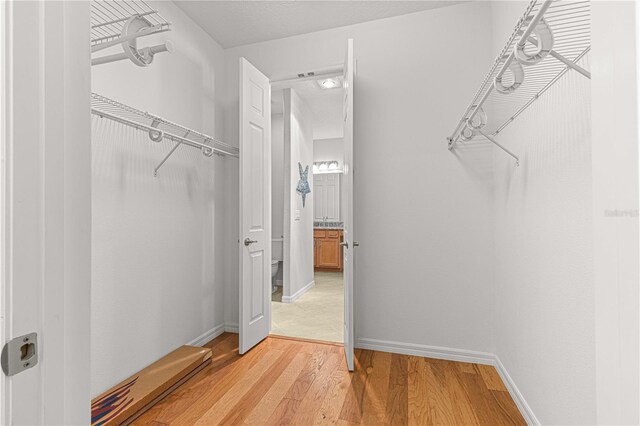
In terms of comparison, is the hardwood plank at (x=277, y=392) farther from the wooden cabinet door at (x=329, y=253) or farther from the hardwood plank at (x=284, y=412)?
the wooden cabinet door at (x=329, y=253)

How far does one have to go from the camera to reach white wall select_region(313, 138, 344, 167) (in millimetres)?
6713

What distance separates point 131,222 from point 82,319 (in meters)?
1.62

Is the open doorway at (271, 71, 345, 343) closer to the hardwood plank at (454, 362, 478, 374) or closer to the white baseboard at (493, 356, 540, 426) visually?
the hardwood plank at (454, 362, 478, 374)

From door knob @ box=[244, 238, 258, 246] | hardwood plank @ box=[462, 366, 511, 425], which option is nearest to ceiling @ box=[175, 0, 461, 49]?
door knob @ box=[244, 238, 258, 246]

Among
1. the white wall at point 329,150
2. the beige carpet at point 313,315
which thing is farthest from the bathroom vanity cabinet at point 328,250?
the white wall at point 329,150

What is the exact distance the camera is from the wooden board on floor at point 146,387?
65.7 inches

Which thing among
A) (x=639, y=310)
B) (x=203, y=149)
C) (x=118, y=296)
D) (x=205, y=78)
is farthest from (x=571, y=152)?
(x=205, y=78)

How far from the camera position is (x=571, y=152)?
1268 millimetres

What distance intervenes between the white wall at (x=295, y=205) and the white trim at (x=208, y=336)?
3.86 ft

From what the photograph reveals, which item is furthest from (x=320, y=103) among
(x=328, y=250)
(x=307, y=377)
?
(x=307, y=377)

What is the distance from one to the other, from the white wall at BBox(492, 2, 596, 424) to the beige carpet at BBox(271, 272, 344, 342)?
1488 millimetres

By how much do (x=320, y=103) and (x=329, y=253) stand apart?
8.94 ft

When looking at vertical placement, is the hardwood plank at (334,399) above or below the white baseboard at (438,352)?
below

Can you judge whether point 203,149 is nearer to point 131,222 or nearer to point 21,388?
point 131,222
